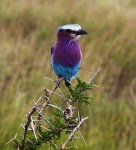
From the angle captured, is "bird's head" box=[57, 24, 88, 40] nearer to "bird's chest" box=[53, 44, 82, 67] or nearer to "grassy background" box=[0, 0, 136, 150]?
"bird's chest" box=[53, 44, 82, 67]

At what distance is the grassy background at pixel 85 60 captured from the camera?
9.99ft

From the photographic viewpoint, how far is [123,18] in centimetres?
578

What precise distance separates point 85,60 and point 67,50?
10.1 feet

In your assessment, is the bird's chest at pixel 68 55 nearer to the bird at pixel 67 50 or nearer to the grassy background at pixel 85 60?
the bird at pixel 67 50

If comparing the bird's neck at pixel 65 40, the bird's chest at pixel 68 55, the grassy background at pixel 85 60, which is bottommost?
the bird's chest at pixel 68 55

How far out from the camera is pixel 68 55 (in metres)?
1.31

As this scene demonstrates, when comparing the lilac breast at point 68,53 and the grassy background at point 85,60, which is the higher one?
the grassy background at point 85,60

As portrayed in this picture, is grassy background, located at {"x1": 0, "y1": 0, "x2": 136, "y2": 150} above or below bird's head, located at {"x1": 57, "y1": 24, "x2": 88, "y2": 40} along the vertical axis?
above

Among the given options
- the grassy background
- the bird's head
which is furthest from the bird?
the grassy background

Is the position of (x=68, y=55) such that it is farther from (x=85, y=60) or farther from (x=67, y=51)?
(x=85, y=60)

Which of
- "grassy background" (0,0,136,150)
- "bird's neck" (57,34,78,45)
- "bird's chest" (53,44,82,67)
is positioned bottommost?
"bird's chest" (53,44,82,67)

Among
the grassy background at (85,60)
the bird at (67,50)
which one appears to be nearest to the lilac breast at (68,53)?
the bird at (67,50)

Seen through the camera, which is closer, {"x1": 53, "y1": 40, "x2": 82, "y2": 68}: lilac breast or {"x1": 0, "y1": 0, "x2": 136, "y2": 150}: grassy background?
{"x1": 53, "y1": 40, "x2": 82, "y2": 68}: lilac breast

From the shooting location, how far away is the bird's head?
1239mm
